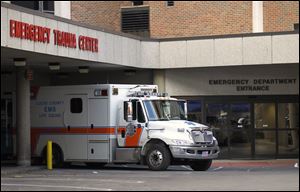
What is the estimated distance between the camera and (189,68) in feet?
87.9

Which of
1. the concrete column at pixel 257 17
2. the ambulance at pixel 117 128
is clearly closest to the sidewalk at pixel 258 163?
the ambulance at pixel 117 128

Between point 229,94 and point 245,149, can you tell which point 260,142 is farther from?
point 229,94

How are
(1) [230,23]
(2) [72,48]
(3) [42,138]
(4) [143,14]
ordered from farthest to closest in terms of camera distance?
(4) [143,14]
(1) [230,23]
(3) [42,138]
(2) [72,48]

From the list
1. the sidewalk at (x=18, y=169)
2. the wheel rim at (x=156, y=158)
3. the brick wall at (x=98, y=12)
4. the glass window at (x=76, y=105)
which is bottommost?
the sidewalk at (x=18, y=169)

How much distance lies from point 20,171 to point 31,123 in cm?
313

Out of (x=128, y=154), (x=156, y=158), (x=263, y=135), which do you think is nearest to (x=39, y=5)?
(x=263, y=135)

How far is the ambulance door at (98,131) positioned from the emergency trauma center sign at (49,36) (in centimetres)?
201

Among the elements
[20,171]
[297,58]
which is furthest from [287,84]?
[20,171]

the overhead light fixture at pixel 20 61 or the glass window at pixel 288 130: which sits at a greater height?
the overhead light fixture at pixel 20 61

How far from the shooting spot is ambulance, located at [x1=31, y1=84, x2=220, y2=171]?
1930 cm

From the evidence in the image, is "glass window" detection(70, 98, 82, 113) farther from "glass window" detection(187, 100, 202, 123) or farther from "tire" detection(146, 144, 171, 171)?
"glass window" detection(187, 100, 202, 123)

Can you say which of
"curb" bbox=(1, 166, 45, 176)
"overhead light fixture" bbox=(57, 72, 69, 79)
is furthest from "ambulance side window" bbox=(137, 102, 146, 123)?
"overhead light fixture" bbox=(57, 72, 69, 79)

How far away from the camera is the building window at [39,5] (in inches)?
1325

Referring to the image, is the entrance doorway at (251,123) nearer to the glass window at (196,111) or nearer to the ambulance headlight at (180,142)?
the glass window at (196,111)
